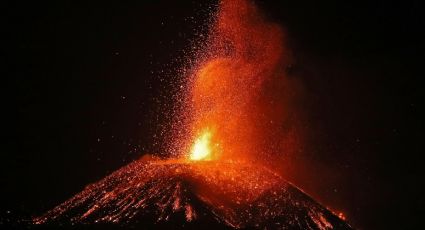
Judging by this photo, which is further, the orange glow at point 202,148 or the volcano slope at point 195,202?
the orange glow at point 202,148

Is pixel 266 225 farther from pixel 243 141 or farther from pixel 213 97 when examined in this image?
pixel 243 141

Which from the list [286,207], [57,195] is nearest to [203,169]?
[286,207]

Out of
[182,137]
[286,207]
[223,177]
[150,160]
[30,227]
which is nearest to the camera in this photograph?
[30,227]

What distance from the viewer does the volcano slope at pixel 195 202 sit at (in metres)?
15.4

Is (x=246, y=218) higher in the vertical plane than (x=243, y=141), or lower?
lower

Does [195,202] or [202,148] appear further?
[202,148]

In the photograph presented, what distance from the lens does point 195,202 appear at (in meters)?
16.2

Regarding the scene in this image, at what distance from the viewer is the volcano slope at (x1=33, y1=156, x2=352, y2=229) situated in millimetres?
15422

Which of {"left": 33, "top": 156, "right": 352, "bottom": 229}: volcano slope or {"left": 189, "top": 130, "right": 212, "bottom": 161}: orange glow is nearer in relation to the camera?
{"left": 33, "top": 156, "right": 352, "bottom": 229}: volcano slope

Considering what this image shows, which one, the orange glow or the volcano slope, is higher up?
the orange glow

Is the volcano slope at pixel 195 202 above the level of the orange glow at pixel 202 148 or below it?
below

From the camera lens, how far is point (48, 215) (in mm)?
18016

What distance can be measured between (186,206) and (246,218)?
2.10 meters

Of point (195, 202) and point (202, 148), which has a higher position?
point (202, 148)
